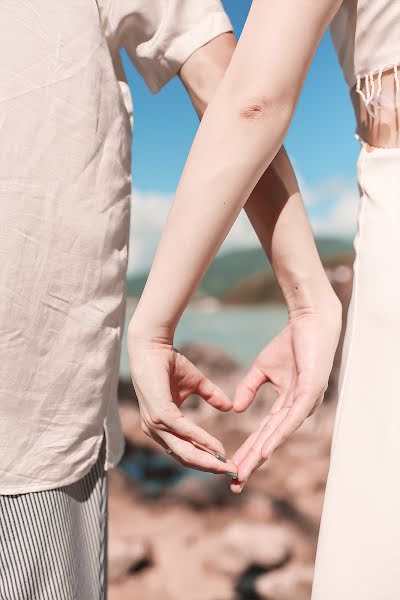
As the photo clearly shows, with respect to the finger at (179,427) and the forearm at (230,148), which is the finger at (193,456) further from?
the forearm at (230,148)

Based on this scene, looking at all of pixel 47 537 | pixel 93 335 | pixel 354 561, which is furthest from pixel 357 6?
pixel 47 537

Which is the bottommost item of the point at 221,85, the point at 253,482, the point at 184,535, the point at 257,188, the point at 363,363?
the point at 253,482

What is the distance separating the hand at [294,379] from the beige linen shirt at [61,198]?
245 mm

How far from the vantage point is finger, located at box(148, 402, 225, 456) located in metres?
0.73

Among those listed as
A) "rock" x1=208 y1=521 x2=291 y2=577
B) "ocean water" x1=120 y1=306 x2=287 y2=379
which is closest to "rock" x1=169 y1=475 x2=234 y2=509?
"rock" x1=208 y1=521 x2=291 y2=577

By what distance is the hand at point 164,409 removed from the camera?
73cm

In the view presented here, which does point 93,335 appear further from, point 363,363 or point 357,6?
point 357,6

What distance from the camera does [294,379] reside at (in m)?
0.80

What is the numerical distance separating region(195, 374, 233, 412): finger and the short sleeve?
43 centimetres

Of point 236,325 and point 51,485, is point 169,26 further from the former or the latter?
point 236,325

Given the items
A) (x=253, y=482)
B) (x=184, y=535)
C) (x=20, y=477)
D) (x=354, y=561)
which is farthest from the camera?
(x=253, y=482)

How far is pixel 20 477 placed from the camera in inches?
31.1

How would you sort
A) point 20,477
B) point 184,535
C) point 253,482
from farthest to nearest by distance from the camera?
point 253,482 < point 184,535 < point 20,477

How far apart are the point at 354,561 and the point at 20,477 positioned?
1.40 feet
